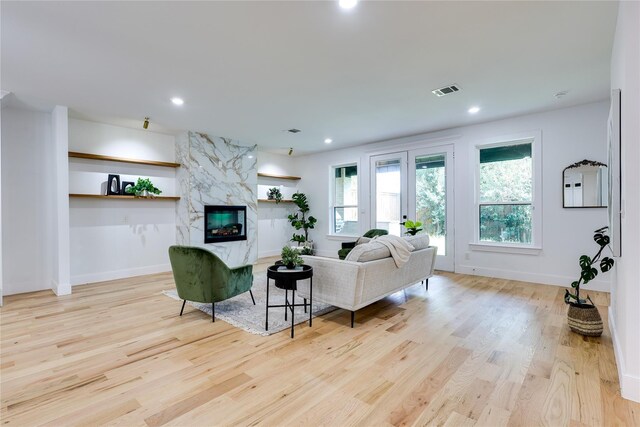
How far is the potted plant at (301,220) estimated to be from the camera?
7793 mm

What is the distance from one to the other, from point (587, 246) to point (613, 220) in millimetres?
2747

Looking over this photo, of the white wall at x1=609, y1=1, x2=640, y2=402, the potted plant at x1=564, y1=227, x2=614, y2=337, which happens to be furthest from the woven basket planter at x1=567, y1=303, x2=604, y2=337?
the white wall at x1=609, y1=1, x2=640, y2=402

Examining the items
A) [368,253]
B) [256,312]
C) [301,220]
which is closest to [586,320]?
[368,253]

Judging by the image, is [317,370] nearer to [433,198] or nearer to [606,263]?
[606,263]

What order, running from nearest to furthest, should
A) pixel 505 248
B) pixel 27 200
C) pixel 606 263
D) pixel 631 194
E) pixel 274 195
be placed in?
pixel 631 194, pixel 606 263, pixel 27 200, pixel 505 248, pixel 274 195

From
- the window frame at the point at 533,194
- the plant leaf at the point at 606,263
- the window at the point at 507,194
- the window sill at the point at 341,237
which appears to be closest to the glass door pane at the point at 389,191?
the window sill at the point at 341,237

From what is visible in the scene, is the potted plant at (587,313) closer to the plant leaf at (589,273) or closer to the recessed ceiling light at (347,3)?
the plant leaf at (589,273)

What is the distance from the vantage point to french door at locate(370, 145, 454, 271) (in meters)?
5.63

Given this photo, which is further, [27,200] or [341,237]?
[341,237]

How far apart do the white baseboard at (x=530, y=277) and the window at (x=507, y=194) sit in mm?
495

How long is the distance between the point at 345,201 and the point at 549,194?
4.10 metres

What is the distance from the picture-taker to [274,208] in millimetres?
7977

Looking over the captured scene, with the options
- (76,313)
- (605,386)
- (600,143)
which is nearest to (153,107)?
(76,313)

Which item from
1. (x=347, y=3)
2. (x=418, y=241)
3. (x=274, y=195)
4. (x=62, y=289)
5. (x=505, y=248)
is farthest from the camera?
(x=274, y=195)
